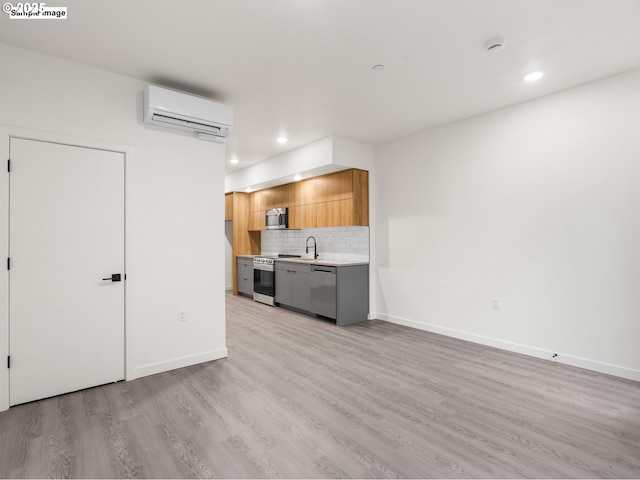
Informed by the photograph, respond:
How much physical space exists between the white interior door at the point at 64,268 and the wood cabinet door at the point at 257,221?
418 centimetres

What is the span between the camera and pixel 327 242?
6254 millimetres

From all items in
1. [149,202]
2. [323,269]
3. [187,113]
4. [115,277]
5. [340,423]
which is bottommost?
[340,423]

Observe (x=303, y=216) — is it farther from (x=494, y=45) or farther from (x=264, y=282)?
(x=494, y=45)

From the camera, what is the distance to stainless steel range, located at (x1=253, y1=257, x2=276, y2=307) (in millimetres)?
6383

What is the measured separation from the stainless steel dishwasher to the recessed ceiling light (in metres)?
3.24

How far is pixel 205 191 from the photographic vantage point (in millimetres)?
3551

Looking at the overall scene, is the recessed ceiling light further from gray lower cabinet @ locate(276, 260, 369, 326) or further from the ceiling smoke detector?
gray lower cabinet @ locate(276, 260, 369, 326)

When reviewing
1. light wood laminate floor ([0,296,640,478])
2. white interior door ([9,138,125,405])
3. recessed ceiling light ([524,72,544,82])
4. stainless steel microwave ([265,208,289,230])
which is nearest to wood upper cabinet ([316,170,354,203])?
stainless steel microwave ([265,208,289,230])

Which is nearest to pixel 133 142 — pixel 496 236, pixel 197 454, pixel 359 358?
pixel 197 454

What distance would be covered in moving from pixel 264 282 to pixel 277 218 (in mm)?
1309

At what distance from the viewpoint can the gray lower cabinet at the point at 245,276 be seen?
23.5 feet

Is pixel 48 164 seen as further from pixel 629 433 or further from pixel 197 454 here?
pixel 629 433

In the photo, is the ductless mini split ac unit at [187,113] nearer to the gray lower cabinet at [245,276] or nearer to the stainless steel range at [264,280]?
the stainless steel range at [264,280]

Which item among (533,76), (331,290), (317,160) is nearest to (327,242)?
(331,290)
